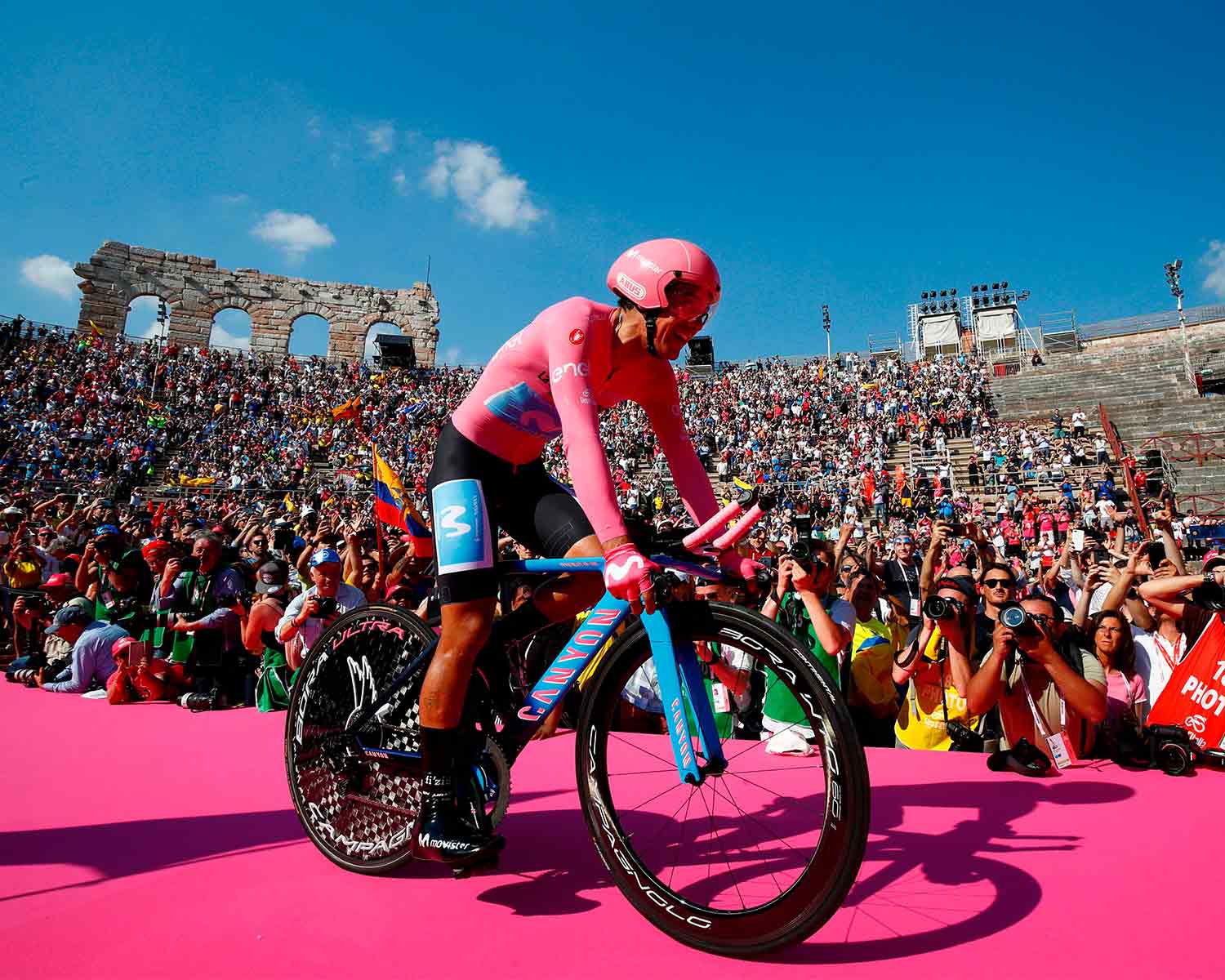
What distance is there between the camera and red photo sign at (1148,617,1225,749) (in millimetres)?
3229

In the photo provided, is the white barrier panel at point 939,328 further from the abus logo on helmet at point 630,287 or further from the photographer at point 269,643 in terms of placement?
the abus logo on helmet at point 630,287

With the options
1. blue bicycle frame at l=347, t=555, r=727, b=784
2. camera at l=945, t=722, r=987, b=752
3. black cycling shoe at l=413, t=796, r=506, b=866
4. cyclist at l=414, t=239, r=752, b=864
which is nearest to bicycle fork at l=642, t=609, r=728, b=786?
blue bicycle frame at l=347, t=555, r=727, b=784

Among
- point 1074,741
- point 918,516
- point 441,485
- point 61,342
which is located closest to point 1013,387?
point 918,516

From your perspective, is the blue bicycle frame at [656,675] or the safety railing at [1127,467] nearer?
the blue bicycle frame at [656,675]

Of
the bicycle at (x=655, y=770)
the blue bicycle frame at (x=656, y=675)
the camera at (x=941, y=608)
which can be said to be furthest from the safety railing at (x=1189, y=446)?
the blue bicycle frame at (x=656, y=675)

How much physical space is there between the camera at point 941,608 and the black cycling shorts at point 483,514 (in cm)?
172

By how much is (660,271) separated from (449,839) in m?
1.77

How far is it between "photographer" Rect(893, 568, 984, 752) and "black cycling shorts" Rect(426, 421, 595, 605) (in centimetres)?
178

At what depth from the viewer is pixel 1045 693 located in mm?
3455

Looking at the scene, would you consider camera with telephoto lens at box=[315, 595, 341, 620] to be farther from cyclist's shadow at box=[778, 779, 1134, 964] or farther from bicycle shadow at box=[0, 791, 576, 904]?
cyclist's shadow at box=[778, 779, 1134, 964]

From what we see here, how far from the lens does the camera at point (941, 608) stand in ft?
10.5

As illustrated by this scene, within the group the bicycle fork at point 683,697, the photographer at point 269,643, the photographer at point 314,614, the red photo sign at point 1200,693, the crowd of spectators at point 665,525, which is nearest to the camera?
the bicycle fork at point 683,697

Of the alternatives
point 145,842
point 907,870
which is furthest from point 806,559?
point 145,842

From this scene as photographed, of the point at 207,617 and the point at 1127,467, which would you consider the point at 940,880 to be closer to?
the point at 207,617
